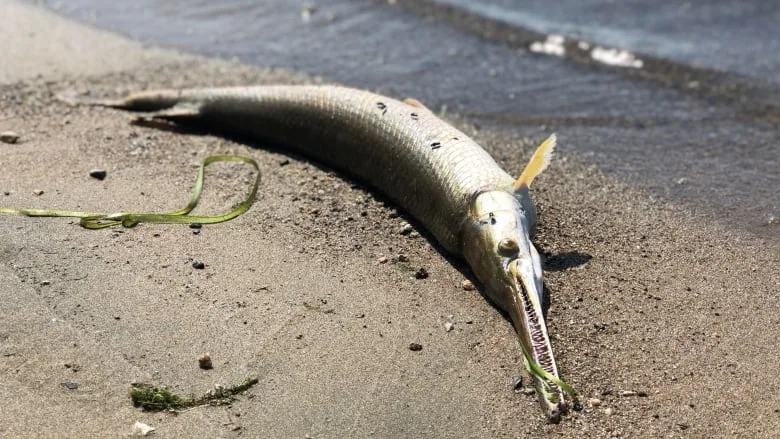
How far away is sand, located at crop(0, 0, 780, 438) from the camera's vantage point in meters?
3.85

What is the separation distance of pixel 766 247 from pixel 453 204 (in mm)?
2066

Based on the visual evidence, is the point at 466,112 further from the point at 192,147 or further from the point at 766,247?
the point at 766,247

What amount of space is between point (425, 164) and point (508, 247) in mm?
1113

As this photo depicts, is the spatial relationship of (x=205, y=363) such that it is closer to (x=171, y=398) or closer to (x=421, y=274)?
(x=171, y=398)

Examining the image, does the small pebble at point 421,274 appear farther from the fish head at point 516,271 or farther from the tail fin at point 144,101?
the tail fin at point 144,101

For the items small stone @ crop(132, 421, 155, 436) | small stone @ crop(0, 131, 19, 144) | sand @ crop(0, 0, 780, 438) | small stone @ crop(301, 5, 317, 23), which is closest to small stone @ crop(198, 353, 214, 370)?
sand @ crop(0, 0, 780, 438)

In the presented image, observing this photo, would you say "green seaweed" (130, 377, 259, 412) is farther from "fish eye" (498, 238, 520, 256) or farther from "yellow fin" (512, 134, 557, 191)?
"yellow fin" (512, 134, 557, 191)

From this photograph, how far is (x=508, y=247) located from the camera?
14.8 ft

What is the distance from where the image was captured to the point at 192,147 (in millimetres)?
6555

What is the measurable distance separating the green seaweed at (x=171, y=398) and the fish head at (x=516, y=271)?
1.42 metres

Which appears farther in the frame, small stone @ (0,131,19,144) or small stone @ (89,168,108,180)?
small stone @ (0,131,19,144)

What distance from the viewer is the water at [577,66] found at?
6668mm

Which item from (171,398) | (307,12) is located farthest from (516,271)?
(307,12)

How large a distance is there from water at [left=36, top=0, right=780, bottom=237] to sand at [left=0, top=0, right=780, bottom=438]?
794mm
